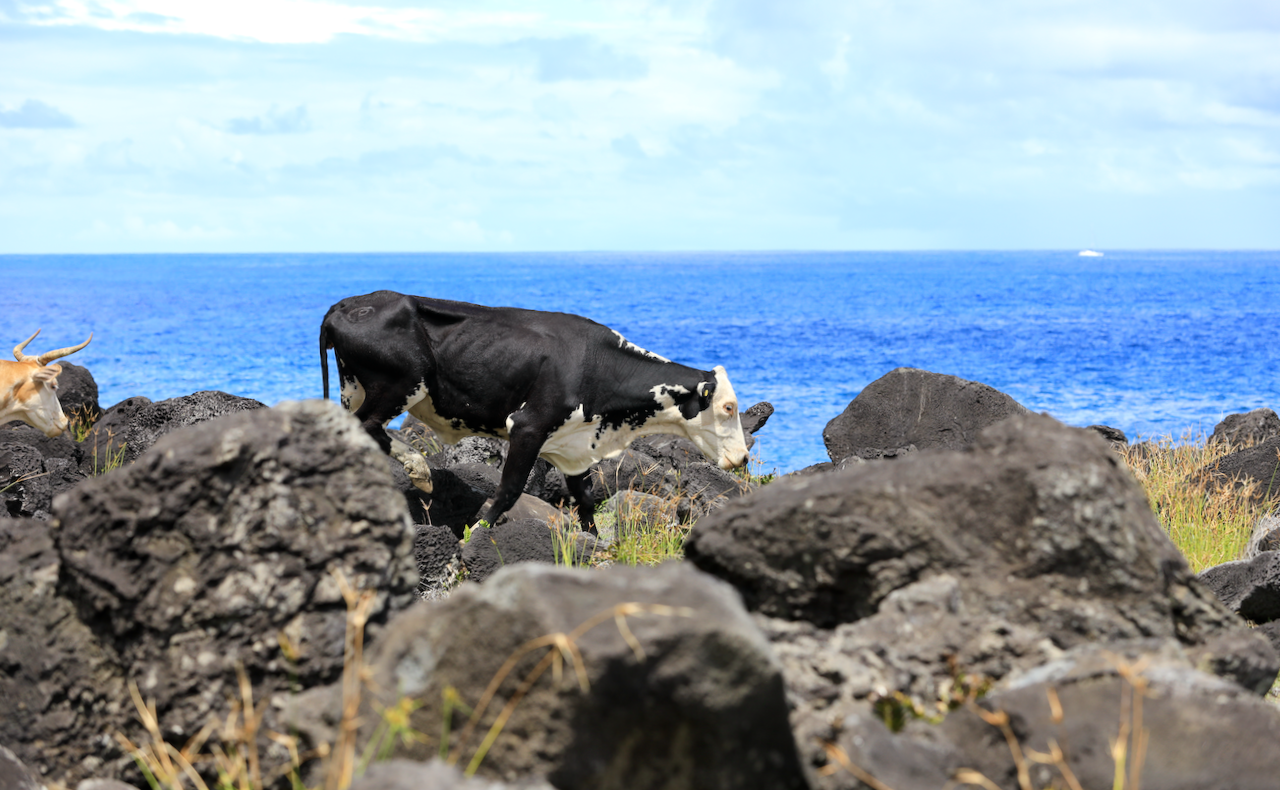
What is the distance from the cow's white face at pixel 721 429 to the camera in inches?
363

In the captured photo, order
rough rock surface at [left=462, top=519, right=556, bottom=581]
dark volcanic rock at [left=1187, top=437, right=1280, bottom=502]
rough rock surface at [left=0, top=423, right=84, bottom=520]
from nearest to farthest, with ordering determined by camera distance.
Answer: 1. rough rock surface at [left=462, top=519, right=556, bottom=581]
2. rough rock surface at [left=0, top=423, right=84, bottom=520]
3. dark volcanic rock at [left=1187, top=437, right=1280, bottom=502]

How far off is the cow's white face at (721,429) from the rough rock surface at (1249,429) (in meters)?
5.76

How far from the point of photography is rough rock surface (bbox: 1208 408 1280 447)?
12.0m

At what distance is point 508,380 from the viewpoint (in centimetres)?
863

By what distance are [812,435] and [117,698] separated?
19.1 metres

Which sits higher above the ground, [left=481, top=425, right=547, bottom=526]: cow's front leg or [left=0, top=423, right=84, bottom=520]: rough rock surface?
[left=481, top=425, right=547, bottom=526]: cow's front leg

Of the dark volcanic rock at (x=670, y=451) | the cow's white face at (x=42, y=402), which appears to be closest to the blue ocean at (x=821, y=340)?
the dark volcanic rock at (x=670, y=451)

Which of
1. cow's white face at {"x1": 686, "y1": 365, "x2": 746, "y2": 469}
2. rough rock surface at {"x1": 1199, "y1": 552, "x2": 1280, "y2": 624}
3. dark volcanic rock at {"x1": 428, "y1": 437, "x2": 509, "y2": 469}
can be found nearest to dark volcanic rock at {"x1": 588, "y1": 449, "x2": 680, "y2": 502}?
cow's white face at {"x1": 686, "y1": 365, "x2": 746, "y2": 469}

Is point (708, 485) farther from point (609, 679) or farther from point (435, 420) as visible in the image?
point (609, 679)

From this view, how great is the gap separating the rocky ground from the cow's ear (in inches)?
214

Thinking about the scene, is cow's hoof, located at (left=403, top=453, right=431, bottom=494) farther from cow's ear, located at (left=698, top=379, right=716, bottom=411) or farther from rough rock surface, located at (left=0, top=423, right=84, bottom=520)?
rough rock surface, located at (left=0, top=423, right=84, bottom=520)

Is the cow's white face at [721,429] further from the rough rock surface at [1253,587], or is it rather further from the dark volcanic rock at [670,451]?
the rough rock surface at [1253,587]

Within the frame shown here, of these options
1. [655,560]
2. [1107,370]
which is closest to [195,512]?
[655,560]

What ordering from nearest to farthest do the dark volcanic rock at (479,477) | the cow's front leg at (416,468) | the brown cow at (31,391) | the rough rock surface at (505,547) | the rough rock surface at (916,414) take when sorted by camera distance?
the rough rock surface at (505,547)
the cow's front leg at (416,468)
the dark volcanic rock at (479,477)
the brown cow at (31,391)
the rough rock surface at (916,414)
